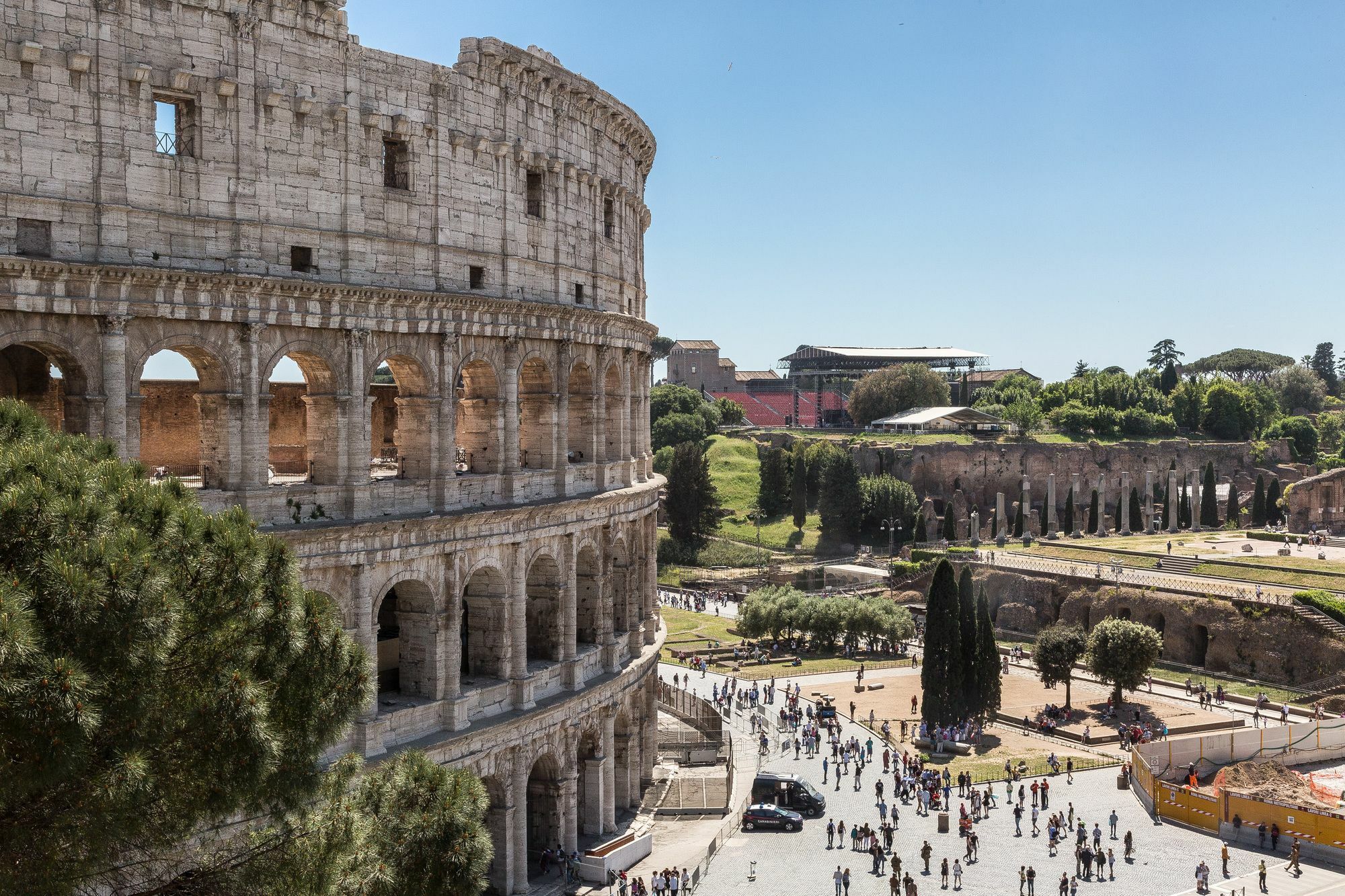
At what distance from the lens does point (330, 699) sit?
15.1 m

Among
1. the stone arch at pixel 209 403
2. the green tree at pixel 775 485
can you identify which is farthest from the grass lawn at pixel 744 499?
the stone arch at pixel 209 403

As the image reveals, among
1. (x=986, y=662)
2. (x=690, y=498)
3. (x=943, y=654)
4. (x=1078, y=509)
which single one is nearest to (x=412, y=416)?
(x=943, y=654)

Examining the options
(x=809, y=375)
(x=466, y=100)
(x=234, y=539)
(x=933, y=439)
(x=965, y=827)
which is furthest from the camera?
(x=809, y=375)

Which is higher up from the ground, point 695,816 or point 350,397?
point 350,397

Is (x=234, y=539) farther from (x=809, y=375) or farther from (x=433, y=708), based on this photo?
(x=809, y=375)

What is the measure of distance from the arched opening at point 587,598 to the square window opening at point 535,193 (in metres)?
8.56

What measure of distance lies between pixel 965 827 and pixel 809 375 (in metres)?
107

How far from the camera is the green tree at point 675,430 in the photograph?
102 meters

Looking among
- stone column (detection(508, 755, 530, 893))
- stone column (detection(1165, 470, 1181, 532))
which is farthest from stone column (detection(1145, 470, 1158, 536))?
stone column (detection(508, 755, 530, 893))

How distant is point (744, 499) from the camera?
9412cm

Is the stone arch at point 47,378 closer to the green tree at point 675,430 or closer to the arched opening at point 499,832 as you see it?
the arched opening at point 499,832

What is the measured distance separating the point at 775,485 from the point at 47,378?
66.7 meters

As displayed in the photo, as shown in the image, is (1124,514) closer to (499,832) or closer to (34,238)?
(499,832)

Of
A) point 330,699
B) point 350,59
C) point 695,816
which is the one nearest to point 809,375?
point 695,816
